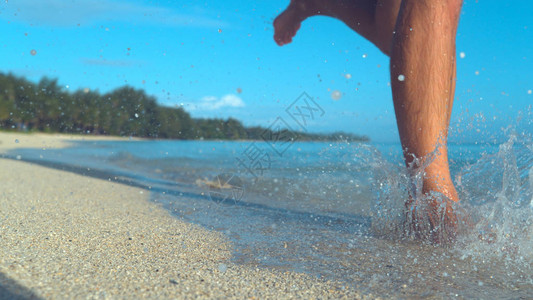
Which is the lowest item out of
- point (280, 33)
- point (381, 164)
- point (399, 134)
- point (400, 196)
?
point (400, 196)

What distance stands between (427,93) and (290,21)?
133 centimetres

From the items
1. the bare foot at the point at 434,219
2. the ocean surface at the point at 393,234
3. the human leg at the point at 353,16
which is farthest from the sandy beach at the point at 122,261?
the human leg at the point at 353,16

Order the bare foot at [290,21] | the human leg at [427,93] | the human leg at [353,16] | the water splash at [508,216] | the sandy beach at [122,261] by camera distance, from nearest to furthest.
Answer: the sandy beach at [122,261] < the water splash at [508,216] < the human leg at [427,93] < the human leg at [353,16] < the bare foot at [290,21]

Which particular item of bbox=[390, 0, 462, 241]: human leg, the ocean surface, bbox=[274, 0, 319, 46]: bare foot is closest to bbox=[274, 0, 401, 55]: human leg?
bbox=[274, 0, 319, 46]: bare foot

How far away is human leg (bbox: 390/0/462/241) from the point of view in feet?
5.23

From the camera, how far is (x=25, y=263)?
1201 mm

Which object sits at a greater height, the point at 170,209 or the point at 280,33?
the point at 280,33

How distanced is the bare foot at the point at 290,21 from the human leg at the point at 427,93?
41.5 inches

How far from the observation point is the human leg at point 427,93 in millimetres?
1593

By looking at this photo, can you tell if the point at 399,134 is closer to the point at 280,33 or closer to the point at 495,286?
the point at 495,286

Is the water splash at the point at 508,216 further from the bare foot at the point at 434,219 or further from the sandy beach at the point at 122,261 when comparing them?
the sandy beach at the point at 122,261

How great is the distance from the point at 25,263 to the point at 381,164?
61.0 inches

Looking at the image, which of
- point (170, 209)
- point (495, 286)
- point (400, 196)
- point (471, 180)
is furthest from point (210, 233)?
point (471, 180)

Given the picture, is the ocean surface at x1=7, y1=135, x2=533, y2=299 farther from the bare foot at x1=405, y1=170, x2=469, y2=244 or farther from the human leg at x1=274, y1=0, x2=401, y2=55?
the human leg at x1=274, y1=0, x2=401, y2=55
